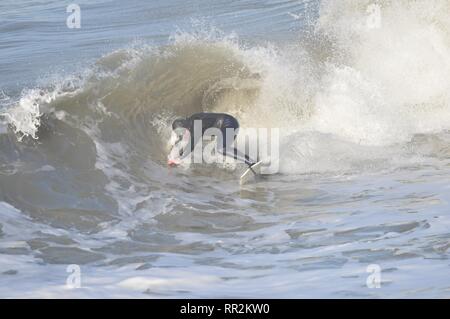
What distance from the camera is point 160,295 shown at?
16.2 feet

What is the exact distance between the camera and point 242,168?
892 centimetres

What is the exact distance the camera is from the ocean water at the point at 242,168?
552 centimetres

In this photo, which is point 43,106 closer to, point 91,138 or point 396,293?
point 91,138

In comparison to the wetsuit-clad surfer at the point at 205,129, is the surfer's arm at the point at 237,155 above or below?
below

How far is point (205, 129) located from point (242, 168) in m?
0.59

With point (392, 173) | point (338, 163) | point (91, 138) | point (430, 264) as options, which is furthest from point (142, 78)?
point (430, 264)

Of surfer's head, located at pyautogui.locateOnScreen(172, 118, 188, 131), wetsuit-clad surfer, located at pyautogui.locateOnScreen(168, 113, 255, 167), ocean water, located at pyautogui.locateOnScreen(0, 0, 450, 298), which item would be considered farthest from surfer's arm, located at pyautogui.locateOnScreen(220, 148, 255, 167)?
surfer's head, located at pyautogui.locateOnScreen(172, 118, 188, 131)

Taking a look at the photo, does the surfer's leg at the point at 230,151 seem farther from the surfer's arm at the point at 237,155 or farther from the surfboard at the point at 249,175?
the surfboard at the point at 249,175

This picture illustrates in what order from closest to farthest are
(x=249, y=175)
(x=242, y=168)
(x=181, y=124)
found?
(x=249, y=175)
(x=242, y=168)
(x=181, y=124)

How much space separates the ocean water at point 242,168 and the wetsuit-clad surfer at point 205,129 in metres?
0.20

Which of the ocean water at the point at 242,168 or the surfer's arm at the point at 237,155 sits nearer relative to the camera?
the ocean water at the point at 242,168

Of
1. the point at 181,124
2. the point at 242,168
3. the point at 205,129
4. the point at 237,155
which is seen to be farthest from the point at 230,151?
the point at 181,124

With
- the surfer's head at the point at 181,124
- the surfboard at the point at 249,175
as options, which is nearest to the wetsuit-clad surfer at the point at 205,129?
the surfer's head at the point at 181,124

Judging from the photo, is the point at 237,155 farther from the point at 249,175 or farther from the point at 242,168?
the point at 249,175
